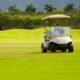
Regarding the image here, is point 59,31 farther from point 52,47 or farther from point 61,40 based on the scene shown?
point 52,47

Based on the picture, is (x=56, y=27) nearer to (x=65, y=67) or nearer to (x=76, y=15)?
(x=65, y=67)

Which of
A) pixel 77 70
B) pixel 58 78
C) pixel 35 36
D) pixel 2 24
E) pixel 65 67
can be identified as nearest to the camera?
pixel 58 78

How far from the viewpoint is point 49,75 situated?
16.5 metres

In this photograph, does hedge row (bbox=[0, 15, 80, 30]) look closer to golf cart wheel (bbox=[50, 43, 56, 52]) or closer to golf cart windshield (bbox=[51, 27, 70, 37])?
golf cart windshield (bbox=[51, 27, 70, 37])

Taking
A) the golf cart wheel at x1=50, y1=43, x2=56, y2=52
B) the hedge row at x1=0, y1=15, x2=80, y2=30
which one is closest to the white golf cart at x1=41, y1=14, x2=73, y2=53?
the golf cart wheel at x1=50, y1=43, x2=56, y2=52

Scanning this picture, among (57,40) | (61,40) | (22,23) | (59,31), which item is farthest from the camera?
(22,23)

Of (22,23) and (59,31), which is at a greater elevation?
(59,31)

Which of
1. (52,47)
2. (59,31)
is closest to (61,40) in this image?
(52,47)

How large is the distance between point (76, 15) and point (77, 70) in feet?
288

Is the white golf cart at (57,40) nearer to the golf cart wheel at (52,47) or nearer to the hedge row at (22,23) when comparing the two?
the golf cart wheel at (52,47)

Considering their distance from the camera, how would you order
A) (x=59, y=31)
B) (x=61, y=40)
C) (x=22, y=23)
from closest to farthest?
(x=61, y=40) → (x=59, y=31) → (x=22, y=23)

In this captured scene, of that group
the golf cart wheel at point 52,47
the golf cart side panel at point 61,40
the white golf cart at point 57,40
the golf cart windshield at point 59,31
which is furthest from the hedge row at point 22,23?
the golf cart wheel at point 52,47

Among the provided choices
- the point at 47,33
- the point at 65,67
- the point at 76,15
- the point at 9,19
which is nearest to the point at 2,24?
the point at 9,19

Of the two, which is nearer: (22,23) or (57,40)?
(57,40)
